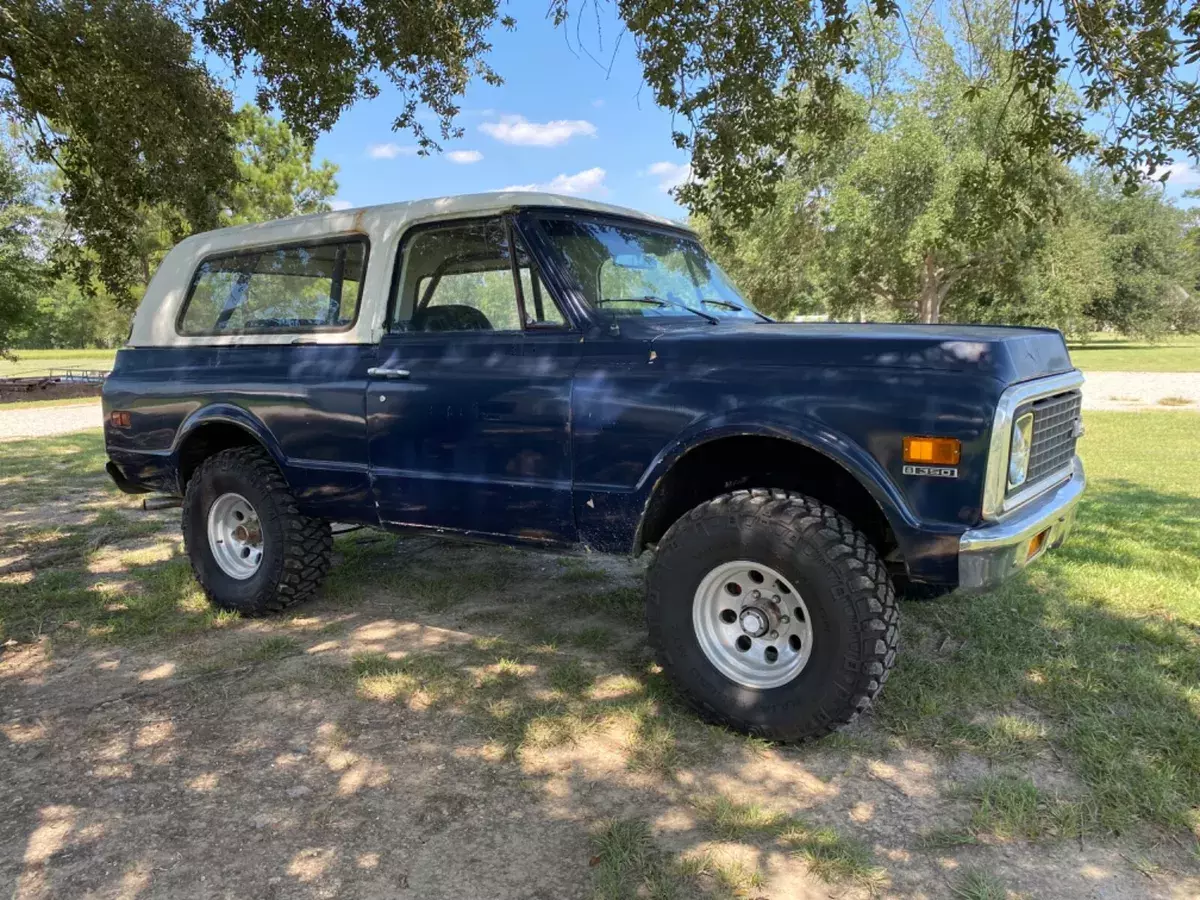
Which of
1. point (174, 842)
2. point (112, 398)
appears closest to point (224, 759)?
point (174, 842)

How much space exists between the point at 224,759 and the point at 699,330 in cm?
249

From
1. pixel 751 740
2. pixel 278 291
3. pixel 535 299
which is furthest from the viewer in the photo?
pixel 278 291

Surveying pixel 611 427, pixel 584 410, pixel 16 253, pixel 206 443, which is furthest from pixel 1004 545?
pixel 16 253

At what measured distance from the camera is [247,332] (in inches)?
178

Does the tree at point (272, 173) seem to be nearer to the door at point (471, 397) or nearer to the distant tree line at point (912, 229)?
the distant tree line at point (912, 229)

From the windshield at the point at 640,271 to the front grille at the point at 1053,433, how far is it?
1.45 meters

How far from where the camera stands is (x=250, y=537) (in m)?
4.65

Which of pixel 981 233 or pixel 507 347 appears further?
pixel 981 233

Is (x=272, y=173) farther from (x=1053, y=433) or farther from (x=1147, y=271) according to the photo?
(x=1147, y=271)

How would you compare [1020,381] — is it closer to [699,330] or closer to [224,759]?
[699,330]

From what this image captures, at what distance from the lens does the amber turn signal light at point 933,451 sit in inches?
105

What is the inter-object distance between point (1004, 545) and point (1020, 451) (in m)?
0.38

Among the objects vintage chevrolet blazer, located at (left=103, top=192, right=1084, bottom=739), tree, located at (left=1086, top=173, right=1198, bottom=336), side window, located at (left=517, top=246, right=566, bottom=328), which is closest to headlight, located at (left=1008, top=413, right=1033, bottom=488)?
vintage chevrolet blazer, located at (left=103, top=192, right=1084, bottom=739)

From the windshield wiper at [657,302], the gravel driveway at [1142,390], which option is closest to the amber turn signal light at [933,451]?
the windshield wiper at [657,302]
